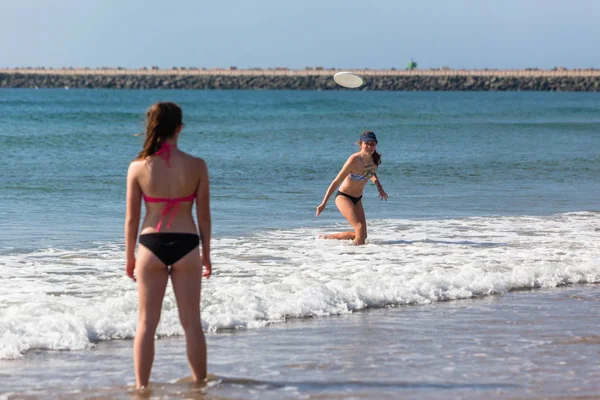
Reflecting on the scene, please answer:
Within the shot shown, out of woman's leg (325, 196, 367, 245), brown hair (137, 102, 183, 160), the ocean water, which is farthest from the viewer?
woman's leg (325, 196, 367, 245)

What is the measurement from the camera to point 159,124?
5016 mm

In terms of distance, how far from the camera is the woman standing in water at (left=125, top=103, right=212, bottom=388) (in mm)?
5035

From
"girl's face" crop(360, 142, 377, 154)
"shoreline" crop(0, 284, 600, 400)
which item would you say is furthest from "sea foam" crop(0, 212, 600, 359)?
"girl's face" crop(360, 142, 377, 154)

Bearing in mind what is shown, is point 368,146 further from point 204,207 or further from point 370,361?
point 204,207

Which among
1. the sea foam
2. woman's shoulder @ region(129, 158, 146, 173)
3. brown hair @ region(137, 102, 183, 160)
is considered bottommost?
the sea foam

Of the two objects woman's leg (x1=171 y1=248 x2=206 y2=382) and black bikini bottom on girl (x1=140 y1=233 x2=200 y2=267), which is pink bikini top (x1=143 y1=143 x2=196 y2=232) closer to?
black bikini bottom on girl (x1=140 y1=233 x2=200 y2=267)

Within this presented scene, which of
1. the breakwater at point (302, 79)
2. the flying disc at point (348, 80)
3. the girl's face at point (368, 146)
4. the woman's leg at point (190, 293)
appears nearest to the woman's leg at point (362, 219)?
the girl's face at point (368, 146)

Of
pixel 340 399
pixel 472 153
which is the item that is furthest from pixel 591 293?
pixel 472 153

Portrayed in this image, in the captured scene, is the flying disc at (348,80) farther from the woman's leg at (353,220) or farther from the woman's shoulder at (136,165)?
the woman's shoulder at (136,165)

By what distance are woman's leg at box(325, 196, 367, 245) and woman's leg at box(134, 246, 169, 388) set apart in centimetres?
616

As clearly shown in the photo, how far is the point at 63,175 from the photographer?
21.4 metres

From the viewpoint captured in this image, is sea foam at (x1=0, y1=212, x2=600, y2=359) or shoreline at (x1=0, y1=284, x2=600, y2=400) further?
sea foam at (x1=0, y1=212, x2=600, y2=359)

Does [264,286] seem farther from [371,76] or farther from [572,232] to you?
[371,76]

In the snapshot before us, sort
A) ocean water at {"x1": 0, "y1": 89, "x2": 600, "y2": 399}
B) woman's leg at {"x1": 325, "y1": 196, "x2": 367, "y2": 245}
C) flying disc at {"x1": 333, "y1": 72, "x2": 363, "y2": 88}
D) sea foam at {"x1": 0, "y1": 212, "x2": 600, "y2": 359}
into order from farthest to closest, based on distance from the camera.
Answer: flying disc at {"x1": 333, "y1": 72, "x2": 363, "y2": 88} < woman's leg at {"x1": 325, "y1": 196, "x2": 367, "y2": 245} < sea foam at {"x1": 0, "y1": 212, "x2": 600, "y2": 359} < ocean water at {"x1": 0, "y1": 89, "x2": 600, "y2": 399}
